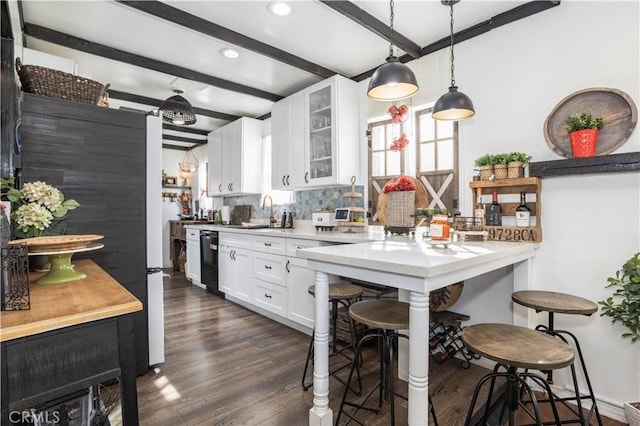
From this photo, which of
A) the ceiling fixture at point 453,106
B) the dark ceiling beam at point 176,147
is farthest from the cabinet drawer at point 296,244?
the dark ceiling beam at point 176,147

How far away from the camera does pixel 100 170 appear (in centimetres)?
204

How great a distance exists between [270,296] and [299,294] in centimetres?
49

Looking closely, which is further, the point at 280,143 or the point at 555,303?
the point at 280,143

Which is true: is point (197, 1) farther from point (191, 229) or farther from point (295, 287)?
point (191, 229)

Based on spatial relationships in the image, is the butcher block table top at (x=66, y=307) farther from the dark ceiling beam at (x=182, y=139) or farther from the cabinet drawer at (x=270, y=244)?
the dark ceiling beam at (x=182, y=139)

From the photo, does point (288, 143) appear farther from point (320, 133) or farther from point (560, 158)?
point (560, 158)

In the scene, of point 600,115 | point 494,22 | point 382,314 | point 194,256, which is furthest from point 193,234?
point 600,115

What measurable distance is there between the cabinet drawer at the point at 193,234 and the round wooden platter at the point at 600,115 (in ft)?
14.4

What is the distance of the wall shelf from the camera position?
1741 millimetres

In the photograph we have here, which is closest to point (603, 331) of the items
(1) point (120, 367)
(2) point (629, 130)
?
(2) point (629, 130)

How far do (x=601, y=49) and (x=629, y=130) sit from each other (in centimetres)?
53

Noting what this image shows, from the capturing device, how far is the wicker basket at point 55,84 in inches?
71.0

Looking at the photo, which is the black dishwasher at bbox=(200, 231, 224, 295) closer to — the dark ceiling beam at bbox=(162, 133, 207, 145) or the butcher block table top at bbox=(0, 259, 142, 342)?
the dark ceiling beam at bbox=(162, 133, 207, 145)

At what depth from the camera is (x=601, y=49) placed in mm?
1920
